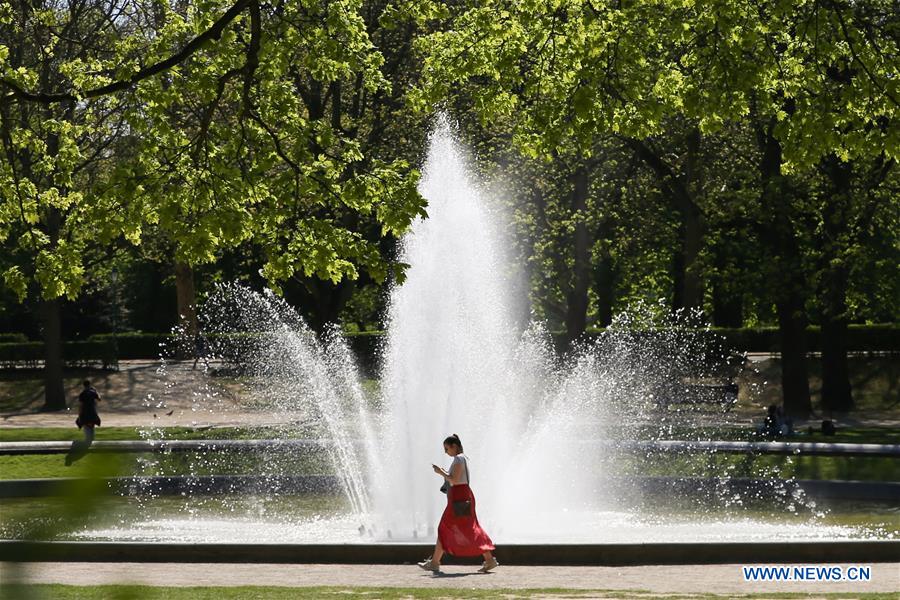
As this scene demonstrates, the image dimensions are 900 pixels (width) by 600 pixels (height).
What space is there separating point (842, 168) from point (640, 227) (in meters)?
9.89

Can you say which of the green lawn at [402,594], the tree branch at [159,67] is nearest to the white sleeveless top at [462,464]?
the green lawn at [402,594]

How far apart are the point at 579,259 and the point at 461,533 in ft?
90.5

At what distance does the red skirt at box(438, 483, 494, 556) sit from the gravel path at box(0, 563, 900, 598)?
9.9 inches

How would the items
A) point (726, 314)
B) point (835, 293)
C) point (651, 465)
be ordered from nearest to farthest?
point (651, 465)
point (835, 293)
point (726, 314)

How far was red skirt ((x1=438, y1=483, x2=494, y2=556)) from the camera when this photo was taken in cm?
1322

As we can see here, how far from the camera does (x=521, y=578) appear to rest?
12.8 metres

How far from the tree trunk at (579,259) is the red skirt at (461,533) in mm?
25652

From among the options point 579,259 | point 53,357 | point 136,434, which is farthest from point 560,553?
point 53,357

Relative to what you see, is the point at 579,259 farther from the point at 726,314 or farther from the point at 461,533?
the point at 461,533

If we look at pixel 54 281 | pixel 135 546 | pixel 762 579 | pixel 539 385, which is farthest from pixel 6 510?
pixel 539 385

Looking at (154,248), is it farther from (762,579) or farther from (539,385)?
(762,579)

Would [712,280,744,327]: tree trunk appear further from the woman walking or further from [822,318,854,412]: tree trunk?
the woman walking

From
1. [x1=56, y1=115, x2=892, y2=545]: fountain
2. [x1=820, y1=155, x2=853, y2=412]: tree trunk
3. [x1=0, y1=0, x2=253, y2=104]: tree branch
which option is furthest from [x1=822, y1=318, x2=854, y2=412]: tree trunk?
[x1=0, y1=0, x2=253, y2=104]: tree branch

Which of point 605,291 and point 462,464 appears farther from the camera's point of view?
point 605,291
